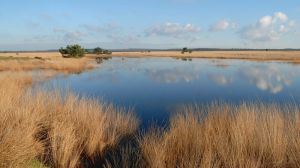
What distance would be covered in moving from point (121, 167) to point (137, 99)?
8.99 m

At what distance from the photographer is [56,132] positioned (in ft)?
19.4

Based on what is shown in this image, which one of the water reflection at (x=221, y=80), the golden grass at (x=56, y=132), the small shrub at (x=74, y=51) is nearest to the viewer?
the golden grass at (x=56, y=132)

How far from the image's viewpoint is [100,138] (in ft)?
21.2

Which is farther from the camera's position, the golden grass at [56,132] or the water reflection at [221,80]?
the water reflection at [221,80]

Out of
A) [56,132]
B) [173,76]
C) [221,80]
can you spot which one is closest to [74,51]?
[173,76]

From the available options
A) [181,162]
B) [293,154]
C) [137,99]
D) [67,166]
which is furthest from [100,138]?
[137,99]

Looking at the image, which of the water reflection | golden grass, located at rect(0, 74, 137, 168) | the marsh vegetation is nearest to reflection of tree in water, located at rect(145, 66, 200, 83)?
the water reflection

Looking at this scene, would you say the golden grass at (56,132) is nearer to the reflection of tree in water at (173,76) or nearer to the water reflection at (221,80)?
the water reflection at (221,80)

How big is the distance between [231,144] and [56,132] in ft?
9.64

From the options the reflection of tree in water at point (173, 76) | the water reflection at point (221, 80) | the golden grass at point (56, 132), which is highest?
the golden grass at point (56, 132)

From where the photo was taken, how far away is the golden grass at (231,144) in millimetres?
4641

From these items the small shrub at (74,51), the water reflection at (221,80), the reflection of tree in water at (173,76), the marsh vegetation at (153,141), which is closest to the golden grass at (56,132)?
the marsh vegetation at (153,141)

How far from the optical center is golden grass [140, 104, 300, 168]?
15.2ft

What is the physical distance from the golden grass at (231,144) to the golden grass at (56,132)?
1131 millimetres
